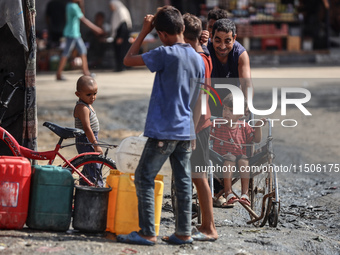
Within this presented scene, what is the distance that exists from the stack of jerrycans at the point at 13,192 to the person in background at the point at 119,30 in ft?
44.0

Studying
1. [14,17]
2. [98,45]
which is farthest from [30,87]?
[98,45]

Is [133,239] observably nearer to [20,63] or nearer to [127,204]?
[127,204]

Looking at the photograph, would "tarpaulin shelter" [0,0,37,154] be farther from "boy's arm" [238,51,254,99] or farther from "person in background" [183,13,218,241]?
"boy's arm" [238,51,254,99]

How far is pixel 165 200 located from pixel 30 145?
63.5 inches

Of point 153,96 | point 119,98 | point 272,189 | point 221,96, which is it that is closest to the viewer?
point 153,96

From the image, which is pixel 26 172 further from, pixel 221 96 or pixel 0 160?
pixel 221 96

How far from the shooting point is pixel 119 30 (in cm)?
1894

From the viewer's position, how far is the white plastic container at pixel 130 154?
18.9 feet

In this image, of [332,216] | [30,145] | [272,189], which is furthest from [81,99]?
[332,216]

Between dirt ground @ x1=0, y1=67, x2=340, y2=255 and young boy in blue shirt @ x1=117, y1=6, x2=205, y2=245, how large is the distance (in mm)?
321

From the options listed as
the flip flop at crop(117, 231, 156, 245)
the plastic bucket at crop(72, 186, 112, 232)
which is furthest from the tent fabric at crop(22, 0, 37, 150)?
the flip flop at crop(117, 231, 156, 245)

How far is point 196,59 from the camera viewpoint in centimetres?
541

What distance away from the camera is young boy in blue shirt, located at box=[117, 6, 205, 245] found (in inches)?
209

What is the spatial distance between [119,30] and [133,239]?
14.0m
